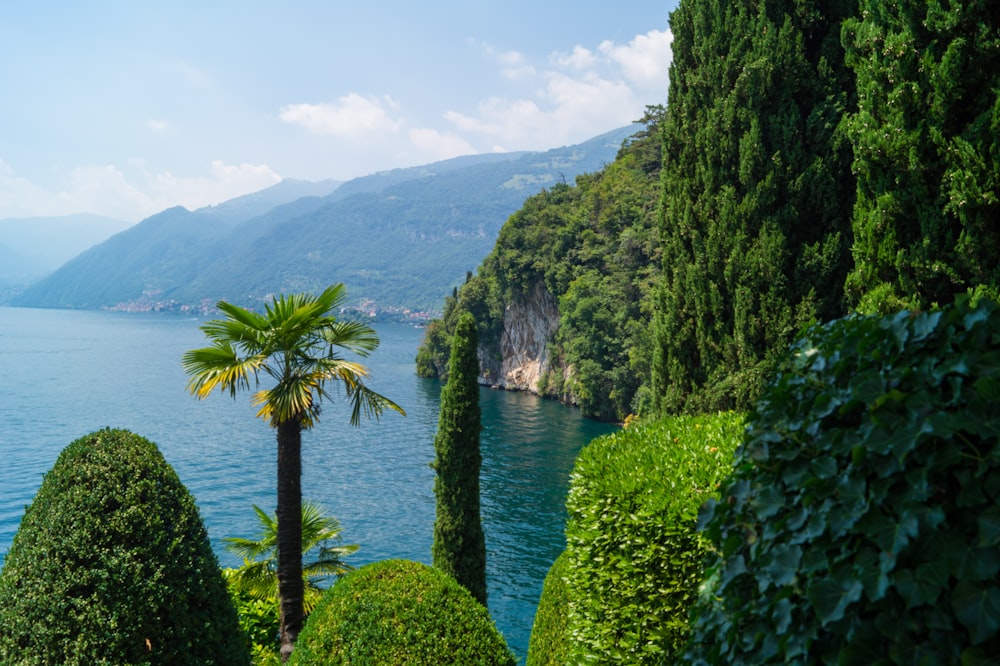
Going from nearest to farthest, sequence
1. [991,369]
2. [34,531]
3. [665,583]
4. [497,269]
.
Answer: [991,369], [665,583], [34,531], [497,269]

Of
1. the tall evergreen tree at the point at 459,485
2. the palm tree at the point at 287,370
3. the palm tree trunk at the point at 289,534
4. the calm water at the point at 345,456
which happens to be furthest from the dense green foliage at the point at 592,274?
the palm tree trunk at the point at 289,534

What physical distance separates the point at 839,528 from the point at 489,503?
3142 cm

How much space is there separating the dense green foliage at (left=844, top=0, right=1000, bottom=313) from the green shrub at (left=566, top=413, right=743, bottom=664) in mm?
2016

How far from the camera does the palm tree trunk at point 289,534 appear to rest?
1077 cm

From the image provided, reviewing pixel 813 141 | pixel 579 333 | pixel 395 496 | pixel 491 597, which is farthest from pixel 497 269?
pixel 813 141

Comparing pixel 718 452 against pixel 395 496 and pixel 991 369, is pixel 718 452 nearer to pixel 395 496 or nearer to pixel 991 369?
pixel 991 369

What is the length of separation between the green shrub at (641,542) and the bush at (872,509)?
86.7 inches

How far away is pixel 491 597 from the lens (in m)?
22.2

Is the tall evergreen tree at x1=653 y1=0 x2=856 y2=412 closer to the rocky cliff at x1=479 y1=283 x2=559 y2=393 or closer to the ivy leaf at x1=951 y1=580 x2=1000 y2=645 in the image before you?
the ivy leaf at x1=951 y1=580 x2=1000 y2=645

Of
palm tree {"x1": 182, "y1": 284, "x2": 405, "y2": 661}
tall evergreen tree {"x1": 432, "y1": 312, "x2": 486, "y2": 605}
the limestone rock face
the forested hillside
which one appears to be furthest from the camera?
the limestone rock face

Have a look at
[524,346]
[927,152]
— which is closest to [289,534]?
[927,152]

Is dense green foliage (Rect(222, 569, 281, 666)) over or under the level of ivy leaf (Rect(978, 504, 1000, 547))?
under

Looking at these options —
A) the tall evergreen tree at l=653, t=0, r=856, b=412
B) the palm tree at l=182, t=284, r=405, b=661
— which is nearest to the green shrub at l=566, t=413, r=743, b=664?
the tall evergreen tree at l=653, t=0, r=856, b=412

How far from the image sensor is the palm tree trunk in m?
10.8
